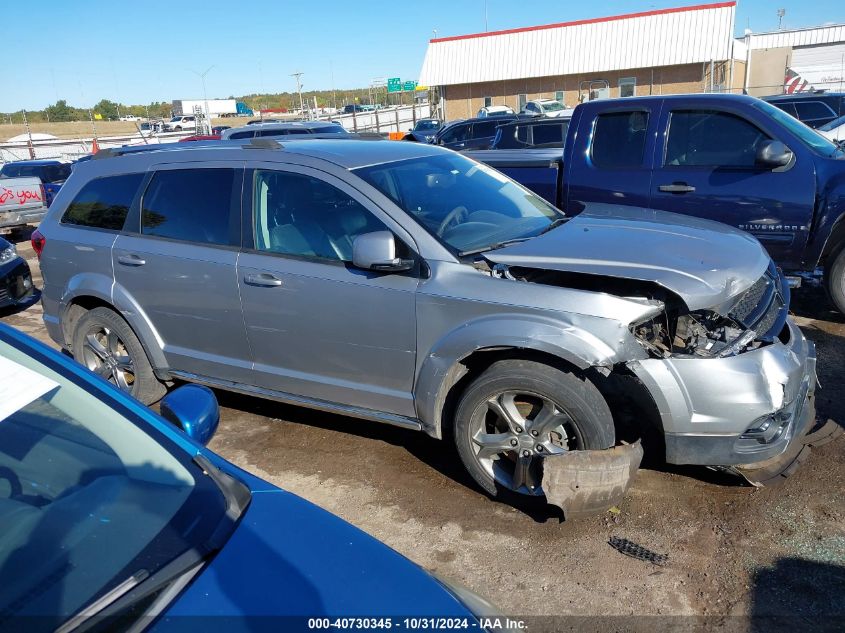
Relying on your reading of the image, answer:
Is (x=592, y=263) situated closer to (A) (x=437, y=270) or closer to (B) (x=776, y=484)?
(A) (x=437, y=270)

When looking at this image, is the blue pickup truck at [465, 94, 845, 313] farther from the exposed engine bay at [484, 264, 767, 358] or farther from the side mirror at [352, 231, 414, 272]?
the side mirror at [352, 231, 414, 272]

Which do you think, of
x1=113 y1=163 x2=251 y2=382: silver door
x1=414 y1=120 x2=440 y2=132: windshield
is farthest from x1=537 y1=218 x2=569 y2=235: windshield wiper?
x1=414 y1=120 x2=440 y2=132: windshield

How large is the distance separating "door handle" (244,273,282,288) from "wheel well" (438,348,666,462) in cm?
119

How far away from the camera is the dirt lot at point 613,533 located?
2.90 m

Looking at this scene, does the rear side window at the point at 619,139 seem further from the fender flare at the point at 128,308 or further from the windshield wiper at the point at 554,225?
the fender flare at the point at 128,308

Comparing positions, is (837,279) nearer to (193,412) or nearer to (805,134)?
(805,134)

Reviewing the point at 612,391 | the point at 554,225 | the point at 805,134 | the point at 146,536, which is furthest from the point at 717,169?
the point at 146,536

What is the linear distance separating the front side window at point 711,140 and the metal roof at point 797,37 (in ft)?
143

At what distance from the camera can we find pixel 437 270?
3.62 meters

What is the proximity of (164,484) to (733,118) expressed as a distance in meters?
5.99

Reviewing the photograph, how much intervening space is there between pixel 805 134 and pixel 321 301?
16.0ft

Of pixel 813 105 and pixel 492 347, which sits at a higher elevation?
pixel 813 105

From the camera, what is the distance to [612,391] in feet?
11.5

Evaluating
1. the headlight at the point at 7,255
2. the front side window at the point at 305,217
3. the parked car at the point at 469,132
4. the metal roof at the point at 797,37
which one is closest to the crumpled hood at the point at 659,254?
the front side window at the point at 305,217
